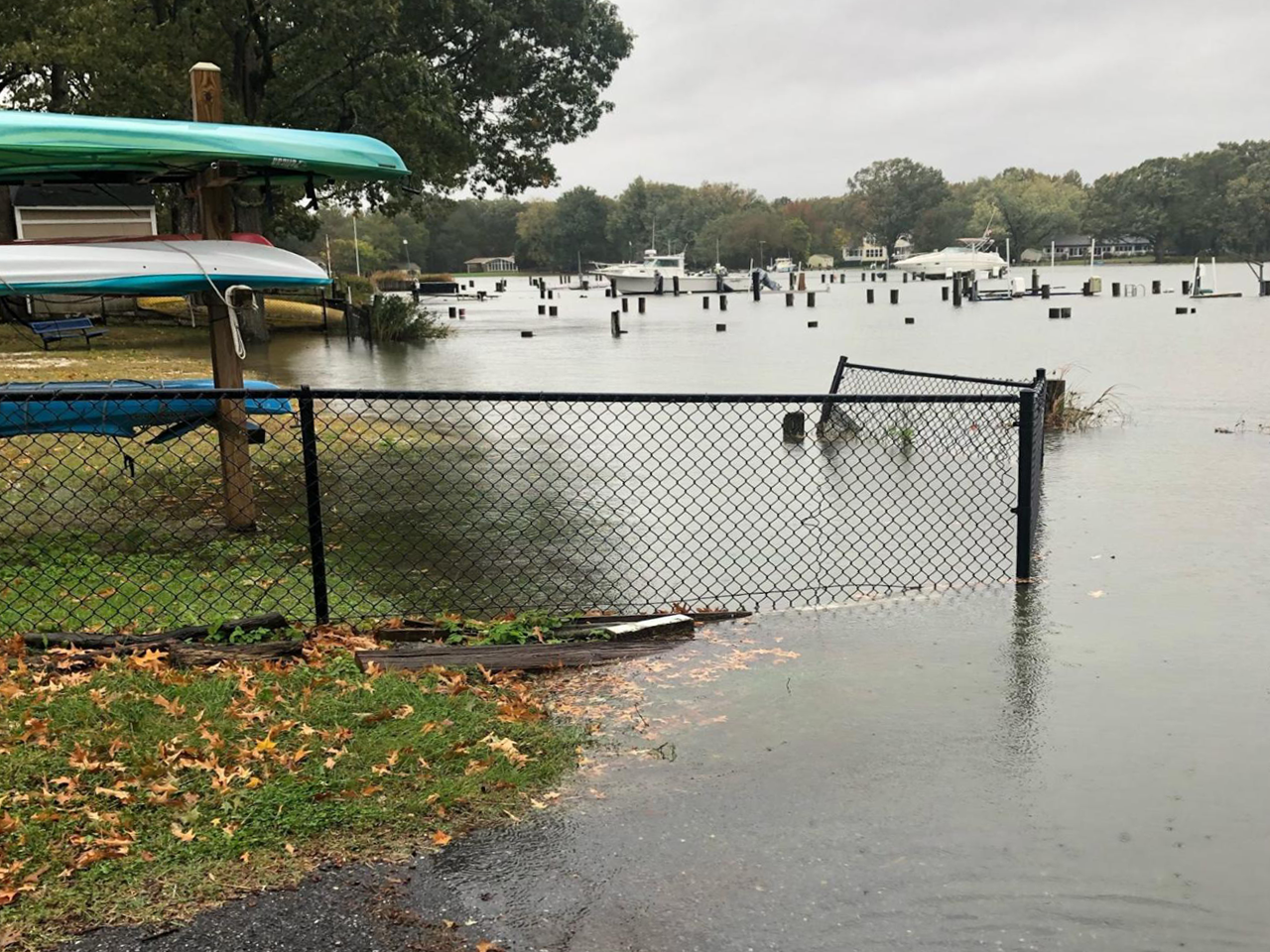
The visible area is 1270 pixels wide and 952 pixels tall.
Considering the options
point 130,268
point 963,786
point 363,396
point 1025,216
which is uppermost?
point 1025,216

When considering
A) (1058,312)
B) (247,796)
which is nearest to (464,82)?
(1058,312)

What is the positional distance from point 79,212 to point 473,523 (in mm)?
6404

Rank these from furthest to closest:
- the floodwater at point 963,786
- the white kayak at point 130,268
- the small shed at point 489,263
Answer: the small shed at point 489,263 → the white kayak at point 130,268 → the floodwater at point 963,786

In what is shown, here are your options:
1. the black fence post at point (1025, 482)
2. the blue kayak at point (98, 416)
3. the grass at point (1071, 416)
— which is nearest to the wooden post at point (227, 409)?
the blue kayak at point (98, 416)

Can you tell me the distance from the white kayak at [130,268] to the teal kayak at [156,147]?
1.89ft

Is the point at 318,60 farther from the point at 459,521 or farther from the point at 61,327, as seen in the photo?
the point at 459,521

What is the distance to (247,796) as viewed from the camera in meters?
3.71

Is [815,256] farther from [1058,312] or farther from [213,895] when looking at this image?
[213,895]

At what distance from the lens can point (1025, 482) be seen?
6.52 metres

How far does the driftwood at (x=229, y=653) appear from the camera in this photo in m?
4.98

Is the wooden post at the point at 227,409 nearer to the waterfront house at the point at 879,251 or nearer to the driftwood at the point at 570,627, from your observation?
the driftwood at the point at 570,627

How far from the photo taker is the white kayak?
8.01m

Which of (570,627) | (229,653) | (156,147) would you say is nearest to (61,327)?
(156,147)

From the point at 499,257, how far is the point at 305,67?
173 metres
